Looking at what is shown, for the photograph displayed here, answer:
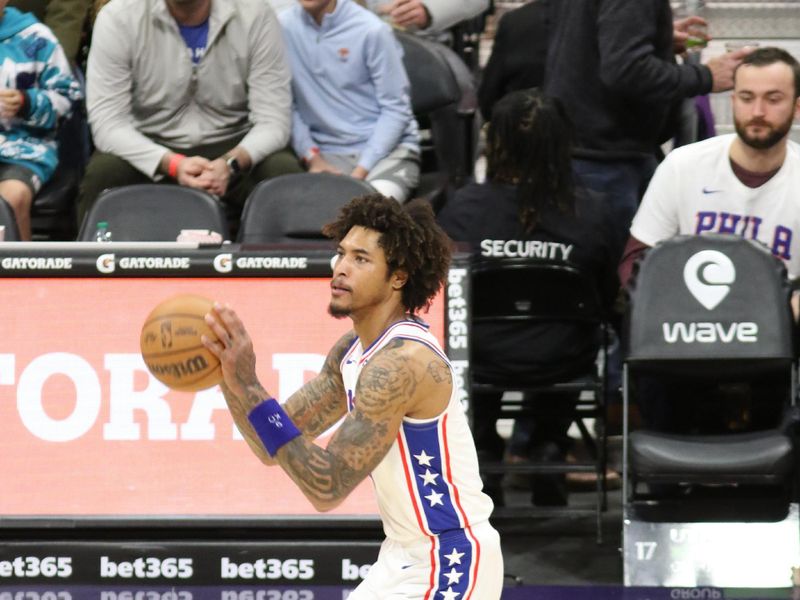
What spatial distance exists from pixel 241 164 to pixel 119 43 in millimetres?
753

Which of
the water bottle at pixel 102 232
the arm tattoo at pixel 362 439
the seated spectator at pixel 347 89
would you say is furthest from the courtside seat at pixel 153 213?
the arm tattoo at pixel 362 439

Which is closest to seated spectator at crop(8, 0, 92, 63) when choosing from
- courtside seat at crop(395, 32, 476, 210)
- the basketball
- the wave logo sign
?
courtside seat at crop(395, 32, 476, 210)

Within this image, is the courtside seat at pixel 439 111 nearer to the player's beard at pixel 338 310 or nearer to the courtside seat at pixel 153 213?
the courtside seat at pixel 153 213

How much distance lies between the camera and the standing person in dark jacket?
6.36 meters

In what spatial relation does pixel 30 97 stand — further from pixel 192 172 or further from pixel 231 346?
pixel 231 346

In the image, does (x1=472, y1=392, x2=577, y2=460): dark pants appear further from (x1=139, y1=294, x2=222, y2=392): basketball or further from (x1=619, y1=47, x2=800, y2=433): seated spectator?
(x1=139, y1=294, x2=222, y2=392): basketball

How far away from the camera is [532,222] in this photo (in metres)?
5.94

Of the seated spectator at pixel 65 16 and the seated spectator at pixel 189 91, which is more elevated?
the seated spectator at pixel 65 16

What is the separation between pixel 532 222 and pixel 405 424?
239 cm

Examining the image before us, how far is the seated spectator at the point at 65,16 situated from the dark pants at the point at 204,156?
91 centimetres

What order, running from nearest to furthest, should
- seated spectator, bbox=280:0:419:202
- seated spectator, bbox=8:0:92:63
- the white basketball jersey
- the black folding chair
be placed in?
the white basketball jersey < the black folding chair < seated spectator, bbox=280:0:419:202 < seated spectator, bbox=8:0:92:63

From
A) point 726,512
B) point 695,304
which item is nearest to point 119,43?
point 695,304

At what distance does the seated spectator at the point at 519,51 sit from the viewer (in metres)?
7.02

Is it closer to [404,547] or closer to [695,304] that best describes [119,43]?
[695,304]
